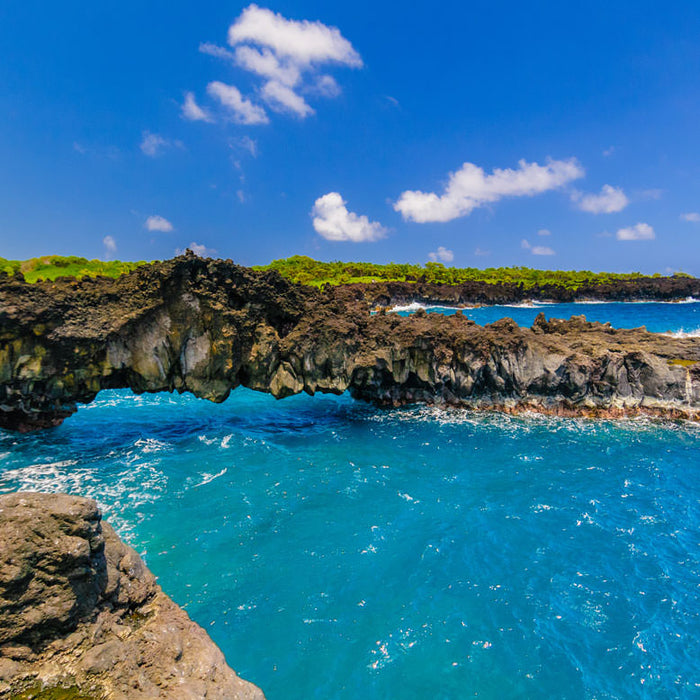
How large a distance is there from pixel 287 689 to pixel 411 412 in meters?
19.9

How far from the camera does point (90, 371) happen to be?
2170 centimetres

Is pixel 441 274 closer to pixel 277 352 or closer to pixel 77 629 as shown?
pixel 277 352

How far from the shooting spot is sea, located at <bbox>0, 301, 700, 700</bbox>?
9.62 metres

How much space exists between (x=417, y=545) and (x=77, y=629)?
1036 cm

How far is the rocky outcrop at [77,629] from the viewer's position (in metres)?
5.50

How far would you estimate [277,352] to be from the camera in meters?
25.0

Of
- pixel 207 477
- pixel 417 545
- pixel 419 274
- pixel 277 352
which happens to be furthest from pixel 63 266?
pixel 419 274

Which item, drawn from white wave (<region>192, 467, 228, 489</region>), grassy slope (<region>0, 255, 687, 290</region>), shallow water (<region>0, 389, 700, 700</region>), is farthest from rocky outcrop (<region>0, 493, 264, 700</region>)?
grassy slope (<region>0, 255, 687, 290</region>)

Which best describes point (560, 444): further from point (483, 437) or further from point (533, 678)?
point (533, 678)

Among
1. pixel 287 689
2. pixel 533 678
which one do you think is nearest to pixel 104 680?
pixel 287 689

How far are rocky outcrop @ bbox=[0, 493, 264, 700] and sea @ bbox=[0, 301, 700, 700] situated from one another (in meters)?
3.86

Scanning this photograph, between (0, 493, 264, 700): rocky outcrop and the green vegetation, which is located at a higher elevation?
the green vegetation

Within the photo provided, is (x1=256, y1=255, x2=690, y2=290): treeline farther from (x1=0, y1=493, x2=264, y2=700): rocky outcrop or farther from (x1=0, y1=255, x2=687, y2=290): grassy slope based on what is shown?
(x1=0, y1=493, x2=264, y2=700): rocky outcrop

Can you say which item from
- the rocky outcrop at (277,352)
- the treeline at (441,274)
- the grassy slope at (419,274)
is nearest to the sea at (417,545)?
the rocky outcrop at (277,352)
